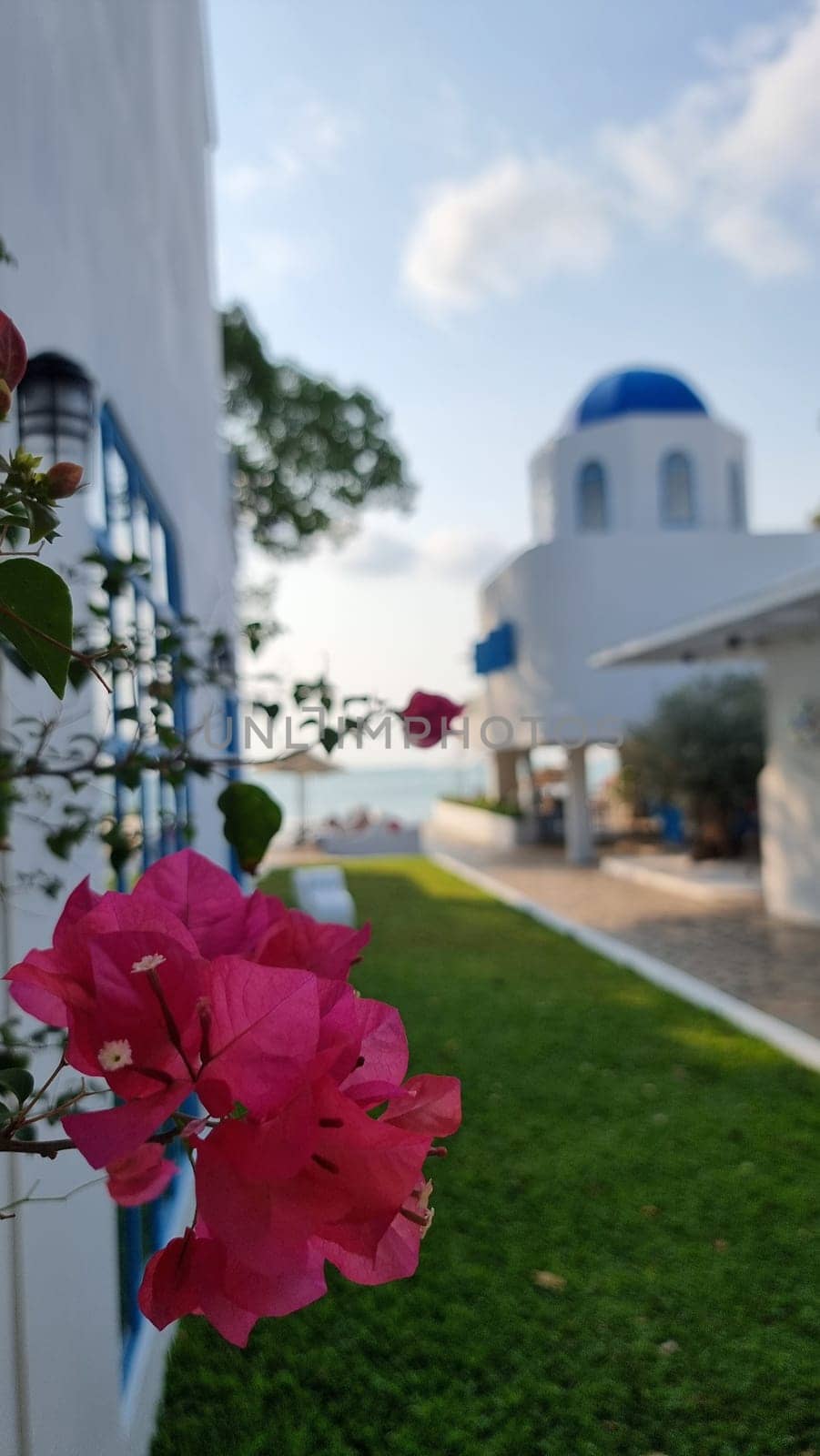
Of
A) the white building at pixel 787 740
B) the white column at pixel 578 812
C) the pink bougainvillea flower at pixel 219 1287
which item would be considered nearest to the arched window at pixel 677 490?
the white column at pixel 578 812

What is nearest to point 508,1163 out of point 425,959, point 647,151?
point 425,959

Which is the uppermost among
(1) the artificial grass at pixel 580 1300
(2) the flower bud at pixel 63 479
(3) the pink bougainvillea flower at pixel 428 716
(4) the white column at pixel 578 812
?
(2) the flower bud at pixel 63 479

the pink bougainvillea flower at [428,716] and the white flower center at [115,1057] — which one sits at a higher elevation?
the pink bougainvillea flower at [428,716]

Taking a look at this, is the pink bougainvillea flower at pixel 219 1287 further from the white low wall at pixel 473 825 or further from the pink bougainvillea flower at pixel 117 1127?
the white low wall at pixel 473 825

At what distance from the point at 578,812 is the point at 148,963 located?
15.1m

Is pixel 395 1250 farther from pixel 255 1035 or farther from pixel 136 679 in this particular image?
pixel 136 679

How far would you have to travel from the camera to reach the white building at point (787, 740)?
866 cm

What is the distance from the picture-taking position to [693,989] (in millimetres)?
6238

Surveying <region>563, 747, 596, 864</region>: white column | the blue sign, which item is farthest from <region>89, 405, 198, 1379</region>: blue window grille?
the blue sign

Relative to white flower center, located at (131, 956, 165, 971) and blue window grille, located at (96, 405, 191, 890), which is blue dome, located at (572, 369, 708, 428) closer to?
blue window grille, located at (96, 405, 191, 890)

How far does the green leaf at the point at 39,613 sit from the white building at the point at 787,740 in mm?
7925

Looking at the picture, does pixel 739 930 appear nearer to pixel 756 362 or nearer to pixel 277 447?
pixel 756 362

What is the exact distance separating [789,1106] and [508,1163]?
1.28 m

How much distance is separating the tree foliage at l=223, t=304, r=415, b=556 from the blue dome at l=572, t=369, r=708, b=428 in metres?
3.42
